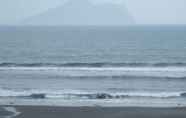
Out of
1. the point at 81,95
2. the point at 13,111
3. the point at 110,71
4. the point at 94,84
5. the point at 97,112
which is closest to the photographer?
the point at 97,112

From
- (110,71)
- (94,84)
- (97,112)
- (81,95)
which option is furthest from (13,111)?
(110,71)

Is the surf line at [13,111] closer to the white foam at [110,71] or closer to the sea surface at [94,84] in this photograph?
the sea surface at [94,84]

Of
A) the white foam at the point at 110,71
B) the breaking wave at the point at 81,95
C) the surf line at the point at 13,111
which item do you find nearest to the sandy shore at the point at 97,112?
the surf line at the point at 13,111

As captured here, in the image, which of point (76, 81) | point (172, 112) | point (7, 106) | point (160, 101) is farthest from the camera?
point (76, 81)

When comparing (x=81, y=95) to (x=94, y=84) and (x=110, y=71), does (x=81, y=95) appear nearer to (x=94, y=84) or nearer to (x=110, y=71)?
(x=94, y=84)

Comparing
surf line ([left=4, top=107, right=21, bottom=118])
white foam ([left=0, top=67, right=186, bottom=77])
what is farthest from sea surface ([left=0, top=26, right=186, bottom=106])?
surf line ([left=4, top=107, right=21, bottom=118])

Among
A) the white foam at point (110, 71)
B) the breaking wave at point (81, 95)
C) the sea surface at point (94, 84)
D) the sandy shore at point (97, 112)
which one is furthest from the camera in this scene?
the white foam at point (110, 71)

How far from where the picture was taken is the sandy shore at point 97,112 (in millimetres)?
14031

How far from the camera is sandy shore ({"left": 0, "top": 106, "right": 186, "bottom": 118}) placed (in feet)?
46.0

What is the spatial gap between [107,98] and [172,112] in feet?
14.7

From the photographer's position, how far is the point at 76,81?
24.4 meters

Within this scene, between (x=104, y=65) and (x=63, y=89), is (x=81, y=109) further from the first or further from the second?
(x=104, y=65)

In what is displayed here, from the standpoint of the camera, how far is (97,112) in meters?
14.7

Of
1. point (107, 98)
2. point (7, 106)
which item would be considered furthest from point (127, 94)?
point (7, 106)
